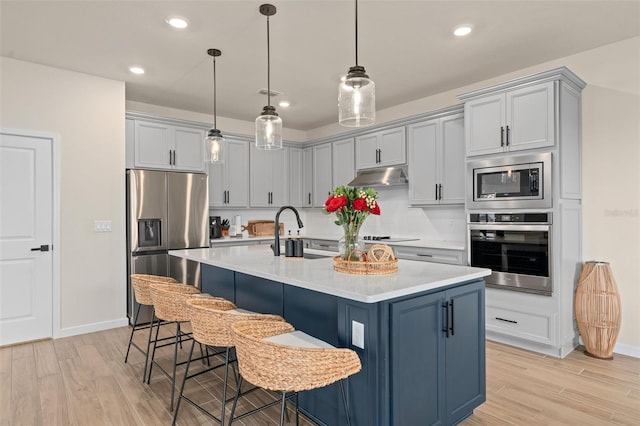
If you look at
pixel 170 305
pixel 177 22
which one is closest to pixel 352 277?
pixel 170 305

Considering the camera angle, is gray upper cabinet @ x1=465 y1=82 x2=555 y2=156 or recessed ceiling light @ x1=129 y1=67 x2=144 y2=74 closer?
gray upper cabinet @ x1=465 y1=82 x2=555 y2=156

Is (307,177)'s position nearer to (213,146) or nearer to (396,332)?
(213,146)

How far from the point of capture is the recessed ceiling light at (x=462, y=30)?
3100 millimetres

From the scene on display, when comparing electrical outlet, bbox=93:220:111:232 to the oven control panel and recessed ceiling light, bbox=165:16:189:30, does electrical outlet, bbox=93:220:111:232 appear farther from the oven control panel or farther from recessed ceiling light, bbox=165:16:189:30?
the oven control panel

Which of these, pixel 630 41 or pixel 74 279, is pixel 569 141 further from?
pixel 74 279

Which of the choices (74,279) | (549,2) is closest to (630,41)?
(549,2)

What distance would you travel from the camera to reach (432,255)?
4238 mm

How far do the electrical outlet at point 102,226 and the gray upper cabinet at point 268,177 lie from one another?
2071mm

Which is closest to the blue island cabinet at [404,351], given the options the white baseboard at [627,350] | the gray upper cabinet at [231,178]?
the white baseboard at [627,350]

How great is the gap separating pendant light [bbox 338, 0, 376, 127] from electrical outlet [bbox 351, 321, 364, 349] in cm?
116

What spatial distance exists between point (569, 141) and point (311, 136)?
4410 millimetres

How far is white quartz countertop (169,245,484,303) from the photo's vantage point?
176 centimetres

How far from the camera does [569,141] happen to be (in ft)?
11.2

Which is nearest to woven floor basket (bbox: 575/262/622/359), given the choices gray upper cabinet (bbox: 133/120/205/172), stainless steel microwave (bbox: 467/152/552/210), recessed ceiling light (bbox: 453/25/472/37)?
stainless steel microwave (bbox: 467/152/552/210)
